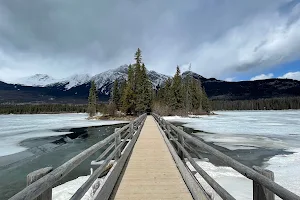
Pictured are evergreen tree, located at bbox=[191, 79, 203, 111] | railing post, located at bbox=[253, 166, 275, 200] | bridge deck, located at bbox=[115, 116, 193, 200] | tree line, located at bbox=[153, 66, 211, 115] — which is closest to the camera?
railing post, located at bbox=[253, 166, 275, 200]

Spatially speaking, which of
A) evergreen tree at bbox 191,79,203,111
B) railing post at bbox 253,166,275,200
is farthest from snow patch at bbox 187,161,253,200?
evergreen tree at bbox 191,79,203,111

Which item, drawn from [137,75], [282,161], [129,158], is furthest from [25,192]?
[137,75]

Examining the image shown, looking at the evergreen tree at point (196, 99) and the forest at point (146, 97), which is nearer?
the forest at point (146, 97)

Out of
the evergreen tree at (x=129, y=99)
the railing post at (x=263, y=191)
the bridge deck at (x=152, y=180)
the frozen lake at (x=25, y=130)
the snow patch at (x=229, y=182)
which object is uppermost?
the evergreen tree at (x=129, y=99)

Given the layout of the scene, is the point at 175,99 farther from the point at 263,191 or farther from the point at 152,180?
the point at 263,191

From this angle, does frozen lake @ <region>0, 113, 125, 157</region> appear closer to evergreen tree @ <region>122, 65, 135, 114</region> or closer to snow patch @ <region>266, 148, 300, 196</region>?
evergreen tree @ <region>122, 65, 135, 114</region>

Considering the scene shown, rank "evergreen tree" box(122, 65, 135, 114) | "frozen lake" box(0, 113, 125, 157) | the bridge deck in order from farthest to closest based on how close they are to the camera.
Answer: "evergreen tree" box(122, 65, 135, 114) → "frozen lake" box(0, 113, 125, 157) → the bridge deck

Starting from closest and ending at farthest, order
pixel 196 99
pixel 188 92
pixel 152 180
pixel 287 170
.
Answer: pixel 152 180, pixel 287 170, pixel 188 92, pixel 196 99

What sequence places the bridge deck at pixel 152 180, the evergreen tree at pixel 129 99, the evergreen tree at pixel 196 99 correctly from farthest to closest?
the evergreen tree at pixel 196 99, the evergreen tree at pixel 129 99, the bridge deck at pixel 152 180

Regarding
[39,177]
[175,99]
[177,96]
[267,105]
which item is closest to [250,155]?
[39,177]

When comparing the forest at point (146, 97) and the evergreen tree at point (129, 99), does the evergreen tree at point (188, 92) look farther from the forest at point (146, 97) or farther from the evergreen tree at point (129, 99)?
the evergreen tree at point (129, 99)

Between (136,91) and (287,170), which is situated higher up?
(136,91)

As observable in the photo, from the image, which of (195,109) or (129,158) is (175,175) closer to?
(129,158)

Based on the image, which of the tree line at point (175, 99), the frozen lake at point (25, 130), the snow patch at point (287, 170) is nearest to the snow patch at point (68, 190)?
the snow patch at point (287, 170)
